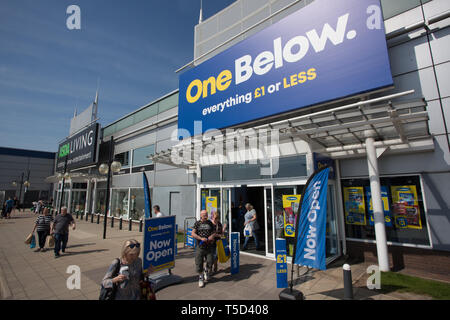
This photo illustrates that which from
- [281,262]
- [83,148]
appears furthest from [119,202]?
[281,262]

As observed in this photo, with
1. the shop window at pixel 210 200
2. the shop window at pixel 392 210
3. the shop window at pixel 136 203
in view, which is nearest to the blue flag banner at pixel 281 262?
the shop window at pixel 392 210

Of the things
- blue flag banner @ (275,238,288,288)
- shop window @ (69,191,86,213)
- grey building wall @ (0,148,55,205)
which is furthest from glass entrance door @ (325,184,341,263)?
grey building wall @ (0,148,55,205)

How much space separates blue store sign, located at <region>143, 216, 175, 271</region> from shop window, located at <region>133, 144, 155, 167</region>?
476 inches

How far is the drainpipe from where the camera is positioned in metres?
5.92

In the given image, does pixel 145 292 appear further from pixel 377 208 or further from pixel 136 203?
pixel 136 203

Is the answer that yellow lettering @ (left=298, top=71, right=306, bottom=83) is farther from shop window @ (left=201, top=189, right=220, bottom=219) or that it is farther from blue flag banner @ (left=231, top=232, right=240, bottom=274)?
blue flag banner @ (left=231, top=232, right=240, bottom=274)

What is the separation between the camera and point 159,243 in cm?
553

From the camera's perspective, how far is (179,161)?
36.5 ft

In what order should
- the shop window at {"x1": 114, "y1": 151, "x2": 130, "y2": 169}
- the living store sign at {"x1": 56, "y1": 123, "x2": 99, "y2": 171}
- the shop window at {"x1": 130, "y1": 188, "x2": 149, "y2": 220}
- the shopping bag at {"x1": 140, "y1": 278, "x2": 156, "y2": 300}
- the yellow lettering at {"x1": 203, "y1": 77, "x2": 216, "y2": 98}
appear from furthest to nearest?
Result: the living store sign at {"x1": 56, "y1": 123, "x2": 99, "y2": 171} → the shop window at {"x1": 114, "y1": 151, "x2": 130, "y2": 169} → the shop window at {"x1": 130, "y1": 188, "x2": 149, "y2": 220} → the yellow lettering at {"x1": 203, "y1": 77, "x2": 216, "y2": 98} → the shopping bag at {"x1": 140, "y1": 278, "x2": 156, "y2": 300}

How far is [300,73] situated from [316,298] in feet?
23.0

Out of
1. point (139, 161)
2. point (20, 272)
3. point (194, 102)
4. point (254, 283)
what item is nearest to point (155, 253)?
point (254, 283)

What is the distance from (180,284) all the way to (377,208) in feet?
19.1

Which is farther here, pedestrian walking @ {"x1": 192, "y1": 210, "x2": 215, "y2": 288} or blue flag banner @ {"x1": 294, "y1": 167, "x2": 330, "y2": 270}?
pedestrian walking @ {"x1": 192, "y1": 210, "x2": 215, "y2": 288}

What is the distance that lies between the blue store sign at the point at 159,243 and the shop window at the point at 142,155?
12083mm
